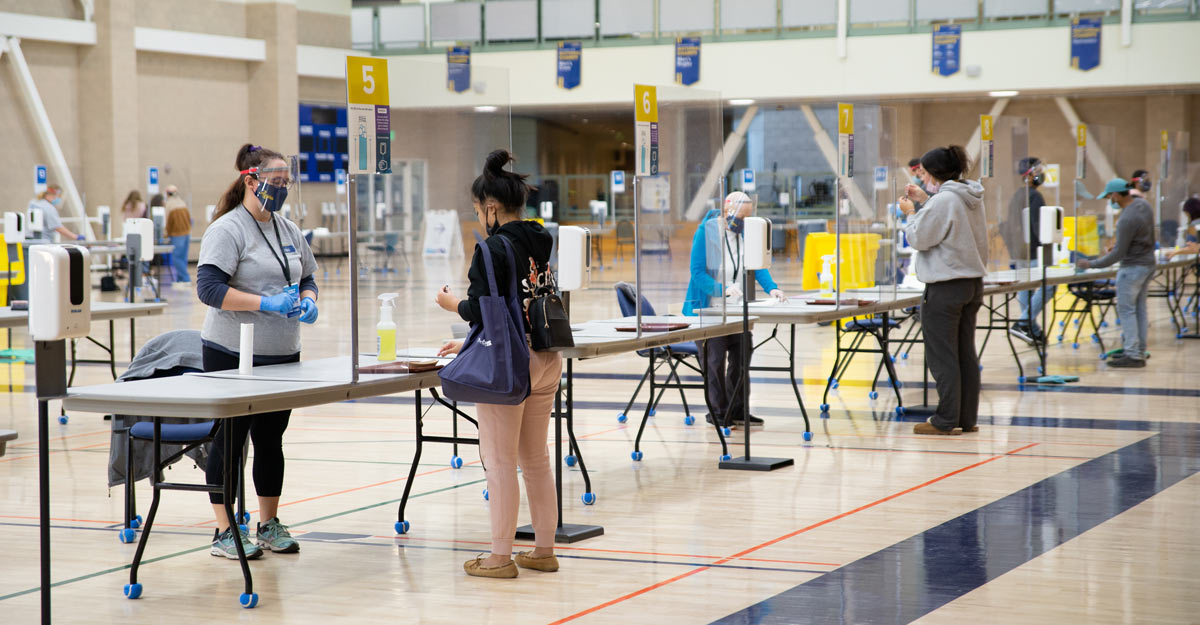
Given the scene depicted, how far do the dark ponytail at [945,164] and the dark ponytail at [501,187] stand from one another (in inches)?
144

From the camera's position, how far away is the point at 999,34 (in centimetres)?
1962

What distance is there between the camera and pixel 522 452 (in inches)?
170

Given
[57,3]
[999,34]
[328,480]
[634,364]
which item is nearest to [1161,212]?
[999,34]

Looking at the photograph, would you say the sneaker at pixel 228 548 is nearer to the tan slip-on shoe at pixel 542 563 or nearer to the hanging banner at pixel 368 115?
the tan slip-on shoe at pixel 542 563

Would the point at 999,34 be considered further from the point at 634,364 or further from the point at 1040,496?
the point at 1040,496

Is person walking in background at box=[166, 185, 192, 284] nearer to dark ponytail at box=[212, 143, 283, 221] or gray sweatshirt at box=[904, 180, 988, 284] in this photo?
gray sweatshirt at box=[904, 180, 988, 284]

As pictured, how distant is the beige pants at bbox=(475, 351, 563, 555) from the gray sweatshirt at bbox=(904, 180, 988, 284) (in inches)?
133

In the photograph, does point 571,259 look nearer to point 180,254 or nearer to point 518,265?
point 518,265

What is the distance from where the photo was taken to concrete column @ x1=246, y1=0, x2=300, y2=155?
23641 millimetres

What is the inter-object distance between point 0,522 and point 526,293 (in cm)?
253

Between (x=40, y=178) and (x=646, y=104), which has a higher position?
(x=40, y=178)

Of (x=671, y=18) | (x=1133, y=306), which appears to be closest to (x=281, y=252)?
(x=1133, y=306)

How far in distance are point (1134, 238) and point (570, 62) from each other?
1276cm

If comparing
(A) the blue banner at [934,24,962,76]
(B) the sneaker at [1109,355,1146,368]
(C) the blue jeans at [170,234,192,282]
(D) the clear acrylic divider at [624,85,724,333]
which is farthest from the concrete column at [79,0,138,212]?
(D) the clear acrylic divider at [624,85,724,333]
